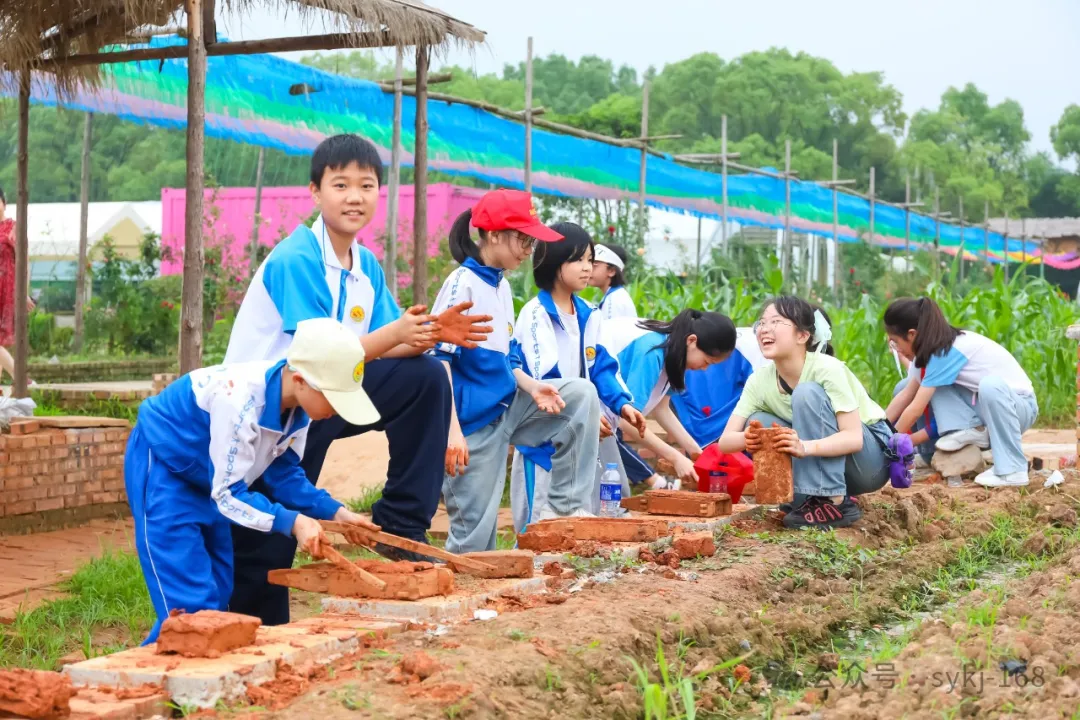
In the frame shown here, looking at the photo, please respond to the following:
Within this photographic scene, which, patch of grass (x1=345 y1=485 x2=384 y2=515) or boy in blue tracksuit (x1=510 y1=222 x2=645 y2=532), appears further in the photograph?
patch of grass (x1=345 y1=485 x2=384 y2=515)

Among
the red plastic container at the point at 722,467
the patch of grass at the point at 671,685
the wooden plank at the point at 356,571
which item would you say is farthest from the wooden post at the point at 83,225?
the patch of grass at the point at 671,685

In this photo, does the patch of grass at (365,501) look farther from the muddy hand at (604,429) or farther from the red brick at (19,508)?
the muddy hand at (604,429)

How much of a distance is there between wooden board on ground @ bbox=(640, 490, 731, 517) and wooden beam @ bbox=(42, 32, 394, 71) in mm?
2975

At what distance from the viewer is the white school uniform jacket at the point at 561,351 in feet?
17.6

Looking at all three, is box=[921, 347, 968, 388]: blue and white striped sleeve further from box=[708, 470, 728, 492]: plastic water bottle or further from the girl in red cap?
the girl in red cap

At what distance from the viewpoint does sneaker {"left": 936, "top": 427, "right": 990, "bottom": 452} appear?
7488 mm

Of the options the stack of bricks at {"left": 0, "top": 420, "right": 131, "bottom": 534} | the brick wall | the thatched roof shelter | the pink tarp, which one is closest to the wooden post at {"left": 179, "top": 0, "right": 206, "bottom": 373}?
the thatched roof shelter

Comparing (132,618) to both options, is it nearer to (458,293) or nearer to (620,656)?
(458,293)

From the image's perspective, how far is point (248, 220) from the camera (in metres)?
21.4

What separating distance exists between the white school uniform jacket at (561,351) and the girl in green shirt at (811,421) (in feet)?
1.90

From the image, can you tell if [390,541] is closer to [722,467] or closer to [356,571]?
[356,571]

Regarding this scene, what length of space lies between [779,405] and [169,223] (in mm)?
18266

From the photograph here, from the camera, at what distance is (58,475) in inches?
263

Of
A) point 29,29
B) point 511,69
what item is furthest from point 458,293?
point 511,69
